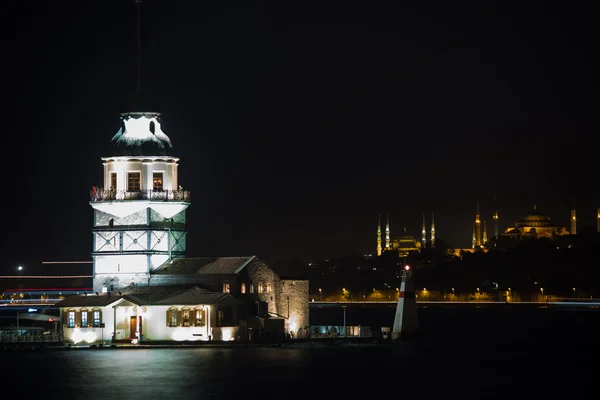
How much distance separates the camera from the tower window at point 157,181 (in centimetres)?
9431

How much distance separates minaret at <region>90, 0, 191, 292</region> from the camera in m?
92.9

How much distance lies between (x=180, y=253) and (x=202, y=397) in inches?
1083

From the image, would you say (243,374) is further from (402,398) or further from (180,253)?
(180,253)

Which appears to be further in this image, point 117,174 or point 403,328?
point 117,174

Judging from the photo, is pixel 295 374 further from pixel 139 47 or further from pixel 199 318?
pixel 139 47

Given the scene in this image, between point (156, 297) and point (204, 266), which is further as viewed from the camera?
point (204, 266)

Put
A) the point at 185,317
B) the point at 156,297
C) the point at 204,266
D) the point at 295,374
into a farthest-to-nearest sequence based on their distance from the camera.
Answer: the point at 204,266 → the point at 156,297 → the point at 185,317 → the point at 295,374

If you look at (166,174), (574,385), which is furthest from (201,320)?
(574,385)

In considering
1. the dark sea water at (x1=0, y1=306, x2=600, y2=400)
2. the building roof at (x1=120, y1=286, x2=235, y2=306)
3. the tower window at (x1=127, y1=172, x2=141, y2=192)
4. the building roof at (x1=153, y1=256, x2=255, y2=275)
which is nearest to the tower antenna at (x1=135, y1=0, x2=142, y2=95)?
the tower window at (x1=127, y1=172, x2=141, y2=192)

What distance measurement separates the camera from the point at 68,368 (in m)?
79.9

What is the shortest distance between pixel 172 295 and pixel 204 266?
3945mm

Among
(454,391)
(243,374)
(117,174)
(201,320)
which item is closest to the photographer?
(454,391)

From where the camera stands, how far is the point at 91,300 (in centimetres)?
8725

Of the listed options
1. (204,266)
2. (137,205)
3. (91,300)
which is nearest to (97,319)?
(91,300)
